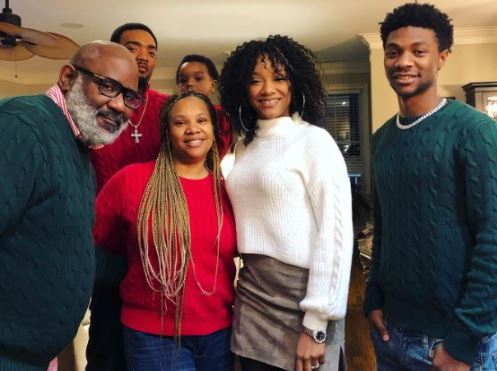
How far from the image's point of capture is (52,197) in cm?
104

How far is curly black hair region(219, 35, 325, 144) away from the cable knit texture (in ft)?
0.89

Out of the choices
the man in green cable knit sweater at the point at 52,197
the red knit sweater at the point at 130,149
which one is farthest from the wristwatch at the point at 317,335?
the red knit sweater at the point at 130,149

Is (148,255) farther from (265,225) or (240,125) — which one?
(240,125)

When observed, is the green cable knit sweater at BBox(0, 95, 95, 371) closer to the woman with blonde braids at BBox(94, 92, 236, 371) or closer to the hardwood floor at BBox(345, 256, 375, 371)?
the woman with blonde braids at BBox(94, 92, 236, 371)

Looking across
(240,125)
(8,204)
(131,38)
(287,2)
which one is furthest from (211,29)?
(8,204)

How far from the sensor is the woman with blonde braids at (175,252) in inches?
56.3

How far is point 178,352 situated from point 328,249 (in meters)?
0.54

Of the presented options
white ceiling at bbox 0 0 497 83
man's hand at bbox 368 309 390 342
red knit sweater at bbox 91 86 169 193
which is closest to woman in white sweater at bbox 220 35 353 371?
man's hand at bbox 368 309 390 342

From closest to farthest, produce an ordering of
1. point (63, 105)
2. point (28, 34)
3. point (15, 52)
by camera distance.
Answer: point (63, 105) < point (28, 34) < point (15, 52)

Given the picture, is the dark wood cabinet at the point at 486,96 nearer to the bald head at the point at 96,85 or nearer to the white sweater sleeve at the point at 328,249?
the white sweater sleeve at the point at 328,249

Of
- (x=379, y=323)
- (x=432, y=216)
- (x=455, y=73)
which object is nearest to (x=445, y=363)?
(x=379, y=323)

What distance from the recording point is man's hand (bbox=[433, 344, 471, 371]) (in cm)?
120

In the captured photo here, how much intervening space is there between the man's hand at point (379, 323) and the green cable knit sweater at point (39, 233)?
0.85m

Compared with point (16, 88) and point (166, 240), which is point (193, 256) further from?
point (16, 88)
